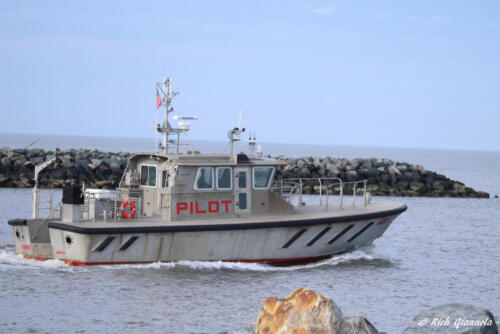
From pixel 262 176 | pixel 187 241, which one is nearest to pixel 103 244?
pixel 187 241

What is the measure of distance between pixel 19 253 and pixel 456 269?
967 centimetres

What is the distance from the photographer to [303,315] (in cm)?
817

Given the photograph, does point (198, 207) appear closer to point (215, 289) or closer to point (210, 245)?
point (210, 245)

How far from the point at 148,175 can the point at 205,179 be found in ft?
4.31

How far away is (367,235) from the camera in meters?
16.2

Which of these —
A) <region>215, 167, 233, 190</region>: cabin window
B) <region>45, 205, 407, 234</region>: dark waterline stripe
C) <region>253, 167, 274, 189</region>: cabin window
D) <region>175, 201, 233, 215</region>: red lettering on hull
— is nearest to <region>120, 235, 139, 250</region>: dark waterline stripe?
<region>45, 205, 407, 234</region>: dark waterline stripe

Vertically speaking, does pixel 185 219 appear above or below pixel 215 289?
above

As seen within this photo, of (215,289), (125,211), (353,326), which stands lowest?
(215,289)

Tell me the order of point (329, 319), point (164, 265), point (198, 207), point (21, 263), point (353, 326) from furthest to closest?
point (198, 207)
point (21, 263)
point (164, 265)
point (353, 326)
point (329, 319)

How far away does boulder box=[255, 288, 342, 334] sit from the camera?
8.13m

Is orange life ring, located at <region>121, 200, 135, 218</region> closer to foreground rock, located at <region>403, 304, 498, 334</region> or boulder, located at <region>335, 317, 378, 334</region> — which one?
boulder, located at <region>335, 317, 378, 334</region>

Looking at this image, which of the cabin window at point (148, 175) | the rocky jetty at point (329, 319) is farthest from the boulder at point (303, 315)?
the cabin window at point (148, 175)

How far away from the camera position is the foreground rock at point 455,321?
8344 mm

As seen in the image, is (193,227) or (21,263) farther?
(21,263)
